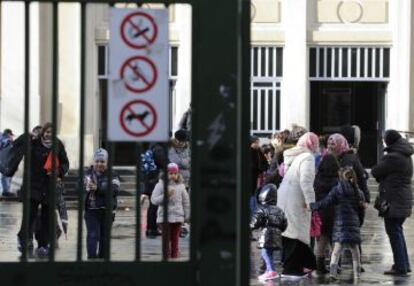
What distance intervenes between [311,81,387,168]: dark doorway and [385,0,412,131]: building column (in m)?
0.80

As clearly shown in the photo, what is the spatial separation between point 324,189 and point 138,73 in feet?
29.0

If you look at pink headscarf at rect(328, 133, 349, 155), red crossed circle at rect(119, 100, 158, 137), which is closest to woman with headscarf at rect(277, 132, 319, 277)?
pink headscarf at rect(328, 133, 349, 155)

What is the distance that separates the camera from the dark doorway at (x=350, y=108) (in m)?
33.8

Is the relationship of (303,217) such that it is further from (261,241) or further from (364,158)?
(364,158)

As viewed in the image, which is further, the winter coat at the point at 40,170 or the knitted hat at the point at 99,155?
the winter coat at the point at 40,170

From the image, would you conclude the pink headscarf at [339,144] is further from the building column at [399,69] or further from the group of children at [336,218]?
the building column at [399,69]

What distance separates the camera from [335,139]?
45.9 ft

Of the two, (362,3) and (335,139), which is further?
(362,3)

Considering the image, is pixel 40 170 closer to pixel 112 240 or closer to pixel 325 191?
pixel 112 240

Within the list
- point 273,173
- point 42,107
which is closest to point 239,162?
point 273,173

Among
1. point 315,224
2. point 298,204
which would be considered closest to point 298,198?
point 298,204

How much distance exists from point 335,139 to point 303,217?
4.74 ft

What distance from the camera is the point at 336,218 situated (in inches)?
523

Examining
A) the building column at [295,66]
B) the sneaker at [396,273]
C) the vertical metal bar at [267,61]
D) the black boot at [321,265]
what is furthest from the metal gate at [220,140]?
the vertical metal bar at [267,61]
